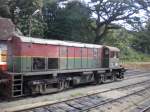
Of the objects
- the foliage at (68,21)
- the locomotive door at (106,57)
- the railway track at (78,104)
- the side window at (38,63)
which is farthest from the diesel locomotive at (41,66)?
the foliage at (68,21)

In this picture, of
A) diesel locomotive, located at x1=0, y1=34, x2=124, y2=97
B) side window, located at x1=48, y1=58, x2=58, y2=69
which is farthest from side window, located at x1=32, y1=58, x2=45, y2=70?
side window, located at x1=48, y1=58, x2=58, y2=69

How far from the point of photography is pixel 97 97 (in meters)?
19.2

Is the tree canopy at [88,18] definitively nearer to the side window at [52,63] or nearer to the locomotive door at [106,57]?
the locomotive door at [106,57]

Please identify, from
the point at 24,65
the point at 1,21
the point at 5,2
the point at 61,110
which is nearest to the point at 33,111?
the point at 61,110

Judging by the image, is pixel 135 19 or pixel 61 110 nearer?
pixel 61 110

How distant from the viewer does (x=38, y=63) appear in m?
19.2

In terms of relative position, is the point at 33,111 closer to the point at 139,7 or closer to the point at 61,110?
the point at 61,110

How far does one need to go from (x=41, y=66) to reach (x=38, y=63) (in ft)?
0.91

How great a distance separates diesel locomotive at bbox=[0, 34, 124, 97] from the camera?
56.4 ft

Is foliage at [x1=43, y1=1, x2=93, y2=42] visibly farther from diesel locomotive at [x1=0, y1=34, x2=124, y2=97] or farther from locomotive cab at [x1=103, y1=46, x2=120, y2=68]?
diesel locomotive at [x1=0, y1=34, x2=124, y2=97]

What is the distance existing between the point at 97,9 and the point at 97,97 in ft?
93.3

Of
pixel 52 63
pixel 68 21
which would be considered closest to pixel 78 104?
pixel 52 63

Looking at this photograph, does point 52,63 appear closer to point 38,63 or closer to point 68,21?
point 38,63

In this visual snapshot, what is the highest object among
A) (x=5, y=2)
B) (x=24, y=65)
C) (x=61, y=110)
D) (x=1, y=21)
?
(x=5, y=2)
